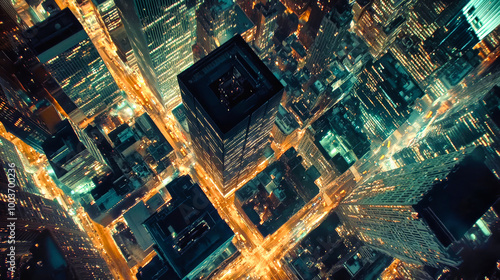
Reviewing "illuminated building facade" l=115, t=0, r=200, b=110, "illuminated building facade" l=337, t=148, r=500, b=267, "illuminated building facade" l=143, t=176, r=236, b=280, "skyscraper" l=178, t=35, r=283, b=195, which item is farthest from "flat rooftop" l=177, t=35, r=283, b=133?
"illuminated building facade" l=337, t=148, r=500, b=267

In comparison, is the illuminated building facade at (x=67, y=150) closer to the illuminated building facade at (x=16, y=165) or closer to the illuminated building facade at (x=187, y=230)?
the illuminated building facade at (x=16, y=165)

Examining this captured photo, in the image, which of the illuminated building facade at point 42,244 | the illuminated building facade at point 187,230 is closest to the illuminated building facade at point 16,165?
the illuminated building facade at point 42,244

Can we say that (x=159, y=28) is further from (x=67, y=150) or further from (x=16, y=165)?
(x=16, y=165)

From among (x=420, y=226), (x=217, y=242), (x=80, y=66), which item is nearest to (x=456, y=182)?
(x=420, y=226)

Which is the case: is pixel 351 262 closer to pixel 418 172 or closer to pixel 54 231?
pixel 418 172

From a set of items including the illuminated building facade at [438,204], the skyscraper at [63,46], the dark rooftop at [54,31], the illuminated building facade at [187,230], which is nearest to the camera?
the illuminated building facade at [438,204]

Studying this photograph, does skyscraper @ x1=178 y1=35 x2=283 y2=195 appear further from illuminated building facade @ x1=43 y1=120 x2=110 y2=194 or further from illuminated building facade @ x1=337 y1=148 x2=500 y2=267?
illuminated building facade @ x1=43 y1=120 x2=110 y2=194

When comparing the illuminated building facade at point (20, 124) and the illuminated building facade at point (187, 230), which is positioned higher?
the illuminated building facade at point (20, 124)

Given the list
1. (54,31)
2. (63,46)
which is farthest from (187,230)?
(54,31)
